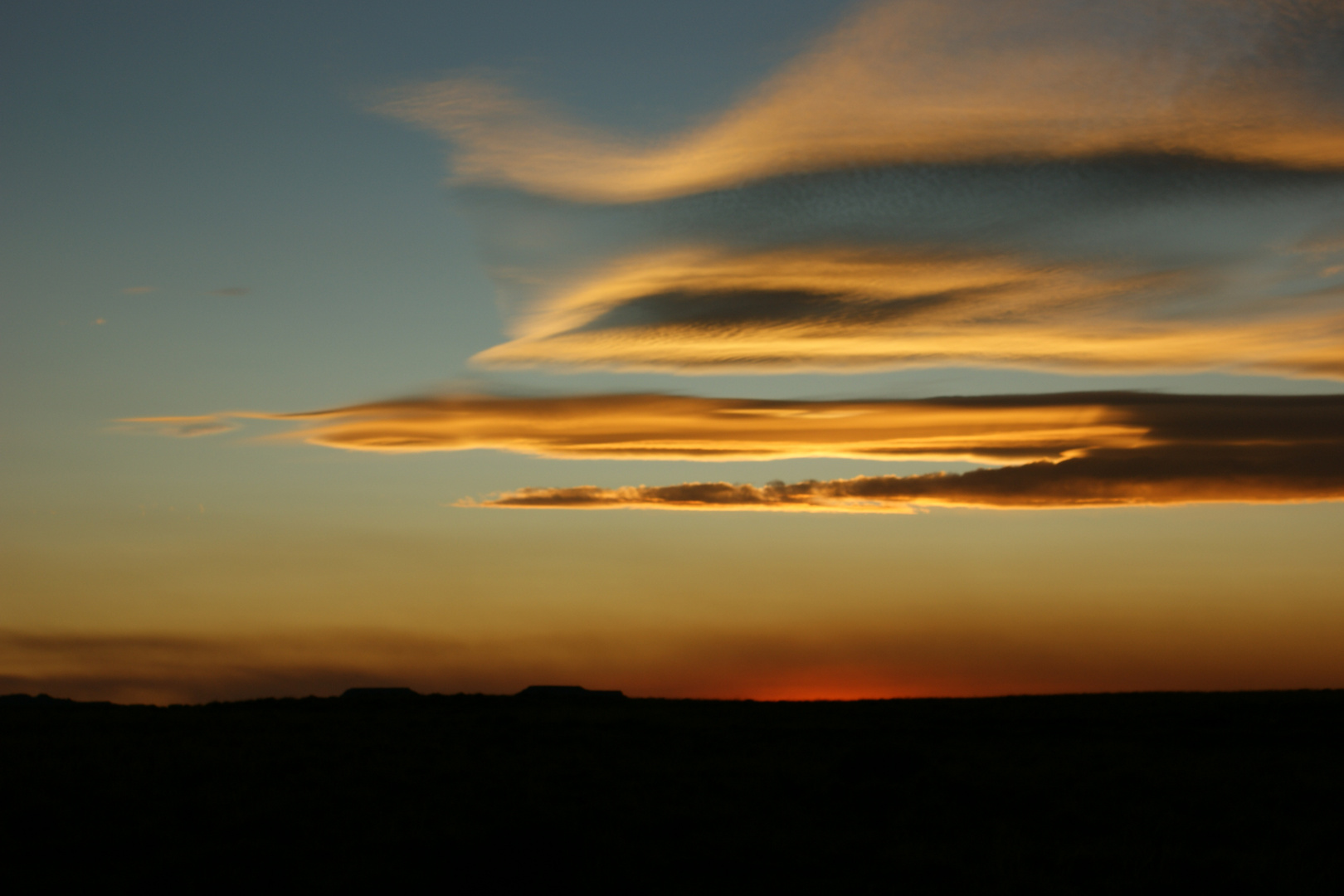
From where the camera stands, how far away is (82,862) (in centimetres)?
1603

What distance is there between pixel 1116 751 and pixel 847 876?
55.5 feet

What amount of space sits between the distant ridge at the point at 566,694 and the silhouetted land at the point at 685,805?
4688cm

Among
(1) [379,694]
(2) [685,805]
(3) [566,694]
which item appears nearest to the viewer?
(2) [685,805]

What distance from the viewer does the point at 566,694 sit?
8850cm

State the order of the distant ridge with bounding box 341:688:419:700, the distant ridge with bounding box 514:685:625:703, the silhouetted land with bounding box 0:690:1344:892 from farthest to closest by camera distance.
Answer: the distant ridge with bounding box 514:685:625:703, the distant ridge with bounding box 341:688:419:700, the silhouetted land with bounding box 0:690:1344:892

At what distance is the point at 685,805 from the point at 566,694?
7007cm

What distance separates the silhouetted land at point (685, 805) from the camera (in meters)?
15.5

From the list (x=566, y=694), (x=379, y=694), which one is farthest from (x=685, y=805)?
(x=566, y=694)

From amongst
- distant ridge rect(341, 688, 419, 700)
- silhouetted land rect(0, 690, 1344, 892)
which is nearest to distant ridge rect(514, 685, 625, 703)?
distant ridge rect(341, 688, 419, 700)

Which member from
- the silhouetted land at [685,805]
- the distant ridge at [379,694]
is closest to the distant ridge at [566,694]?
the distant ridge at [379,694]

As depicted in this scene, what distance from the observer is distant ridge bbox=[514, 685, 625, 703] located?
272 ft

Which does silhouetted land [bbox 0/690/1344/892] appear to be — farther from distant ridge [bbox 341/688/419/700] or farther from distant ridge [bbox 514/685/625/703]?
distant ridge [bbox 514/685/625/703]

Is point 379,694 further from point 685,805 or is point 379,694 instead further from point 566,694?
point 685,805

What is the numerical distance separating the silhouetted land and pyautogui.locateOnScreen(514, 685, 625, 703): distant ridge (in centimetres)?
4688
